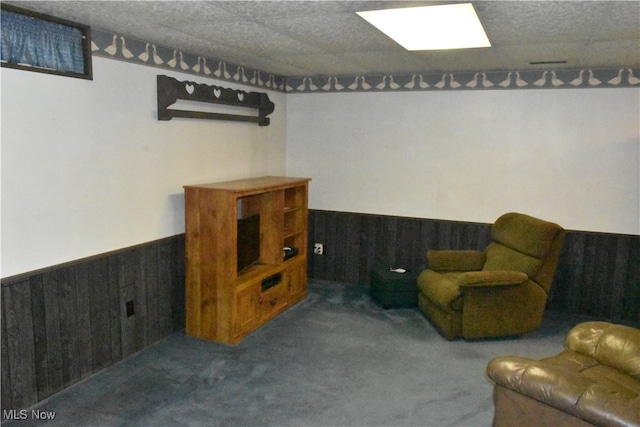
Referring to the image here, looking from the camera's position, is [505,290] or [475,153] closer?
[505,290]

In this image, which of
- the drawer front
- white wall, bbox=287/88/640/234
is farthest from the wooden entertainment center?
white wall, bbox=287/88/640/234

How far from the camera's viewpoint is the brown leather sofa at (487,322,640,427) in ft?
6.63

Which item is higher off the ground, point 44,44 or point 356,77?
point 356,77

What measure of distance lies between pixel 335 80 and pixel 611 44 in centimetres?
279

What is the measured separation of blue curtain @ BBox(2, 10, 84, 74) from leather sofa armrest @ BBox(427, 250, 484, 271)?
327 centimetres

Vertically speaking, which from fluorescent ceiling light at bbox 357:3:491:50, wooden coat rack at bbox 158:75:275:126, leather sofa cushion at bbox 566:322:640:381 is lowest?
leather sofa cushion at bbox 566:322:640:381

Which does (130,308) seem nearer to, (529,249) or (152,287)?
(152,287)

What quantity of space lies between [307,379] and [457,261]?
77.5 inches

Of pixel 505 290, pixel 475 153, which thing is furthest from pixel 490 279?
pixel 475 153

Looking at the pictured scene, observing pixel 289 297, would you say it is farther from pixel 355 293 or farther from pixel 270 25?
pixel 270 25

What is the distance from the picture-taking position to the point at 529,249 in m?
4.21

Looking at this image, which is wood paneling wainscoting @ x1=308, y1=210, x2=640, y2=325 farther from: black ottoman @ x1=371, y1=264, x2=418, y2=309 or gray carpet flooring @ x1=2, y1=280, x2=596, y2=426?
black ottoman @ x1=371, y1=264, x2=418, y2=309

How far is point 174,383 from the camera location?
334 cm

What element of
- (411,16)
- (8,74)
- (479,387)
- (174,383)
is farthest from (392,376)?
(8,74)
